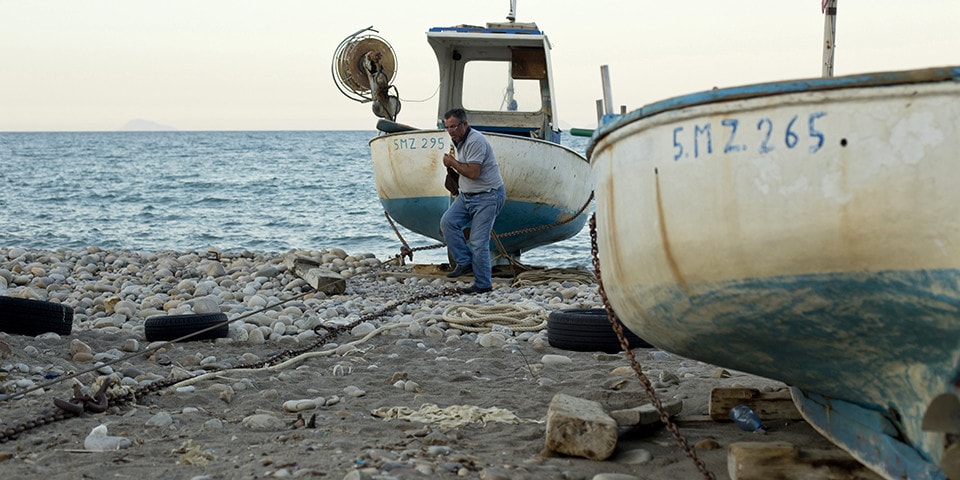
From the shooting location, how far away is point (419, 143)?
11.4 meters

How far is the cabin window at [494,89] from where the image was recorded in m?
13.1

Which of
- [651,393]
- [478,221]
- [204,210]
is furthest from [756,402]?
[204,210]

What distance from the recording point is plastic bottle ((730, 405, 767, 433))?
414 cm

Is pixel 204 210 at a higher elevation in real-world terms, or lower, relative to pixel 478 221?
lower

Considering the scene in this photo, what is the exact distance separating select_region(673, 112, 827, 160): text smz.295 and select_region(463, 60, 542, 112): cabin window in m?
10.0

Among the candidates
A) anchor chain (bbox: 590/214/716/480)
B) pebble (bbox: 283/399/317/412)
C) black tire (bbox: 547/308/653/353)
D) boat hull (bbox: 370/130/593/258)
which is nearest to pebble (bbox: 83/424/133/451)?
pebble (bbox: 283/399/317/412)

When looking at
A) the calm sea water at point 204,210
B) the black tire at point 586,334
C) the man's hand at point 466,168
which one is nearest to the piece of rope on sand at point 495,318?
Answer: the black tire at point 586,334

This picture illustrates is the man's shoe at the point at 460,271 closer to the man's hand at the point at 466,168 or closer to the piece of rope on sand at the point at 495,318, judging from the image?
the man's hand at the point at 466,168

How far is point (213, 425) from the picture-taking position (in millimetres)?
4414

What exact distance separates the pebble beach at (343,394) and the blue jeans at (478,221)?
404 mm

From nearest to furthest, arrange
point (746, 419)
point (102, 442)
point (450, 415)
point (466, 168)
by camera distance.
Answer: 1. point (102, 442)
2. point (746, 419)
3. point (450, 415)
4. point (466, 168)

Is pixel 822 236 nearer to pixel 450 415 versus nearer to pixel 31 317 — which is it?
pixel 450 415

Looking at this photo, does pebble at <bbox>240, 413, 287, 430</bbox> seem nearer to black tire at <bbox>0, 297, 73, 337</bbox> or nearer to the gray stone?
the gray stone

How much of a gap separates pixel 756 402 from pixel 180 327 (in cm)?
423
